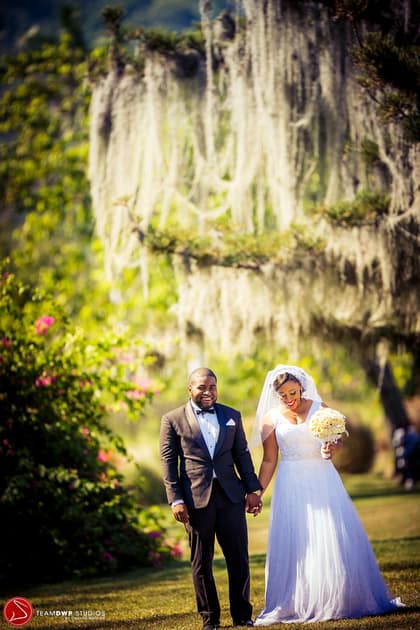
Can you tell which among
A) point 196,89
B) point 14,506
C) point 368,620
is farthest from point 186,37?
point 368,620

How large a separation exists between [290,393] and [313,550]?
1126 mm

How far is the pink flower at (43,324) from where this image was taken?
8.93 m

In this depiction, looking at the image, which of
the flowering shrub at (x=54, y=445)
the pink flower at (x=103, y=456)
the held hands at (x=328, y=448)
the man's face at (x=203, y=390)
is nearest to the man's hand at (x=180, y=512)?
the man's face at (x=203, y=390)

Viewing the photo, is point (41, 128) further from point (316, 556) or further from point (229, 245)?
point (316, 556)

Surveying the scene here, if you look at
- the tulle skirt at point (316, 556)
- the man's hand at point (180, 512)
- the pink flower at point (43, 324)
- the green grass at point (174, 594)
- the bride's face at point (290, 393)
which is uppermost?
the pink flower at point (43, 324)

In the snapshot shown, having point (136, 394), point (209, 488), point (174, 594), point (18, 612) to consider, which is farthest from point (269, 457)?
point (136, 394)

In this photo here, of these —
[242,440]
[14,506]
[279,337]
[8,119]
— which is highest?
[8,119]

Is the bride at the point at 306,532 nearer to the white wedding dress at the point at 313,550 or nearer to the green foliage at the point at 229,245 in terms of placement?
the white wedding dress at the point at 313,550

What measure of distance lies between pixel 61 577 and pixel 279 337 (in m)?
3.73

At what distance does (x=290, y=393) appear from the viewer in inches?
236

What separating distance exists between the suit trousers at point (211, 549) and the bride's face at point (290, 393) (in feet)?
3.13

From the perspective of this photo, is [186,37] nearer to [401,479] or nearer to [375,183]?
[375,183]

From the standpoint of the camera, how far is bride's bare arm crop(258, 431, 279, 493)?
5953 mm

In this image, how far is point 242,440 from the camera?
5.53 meters
